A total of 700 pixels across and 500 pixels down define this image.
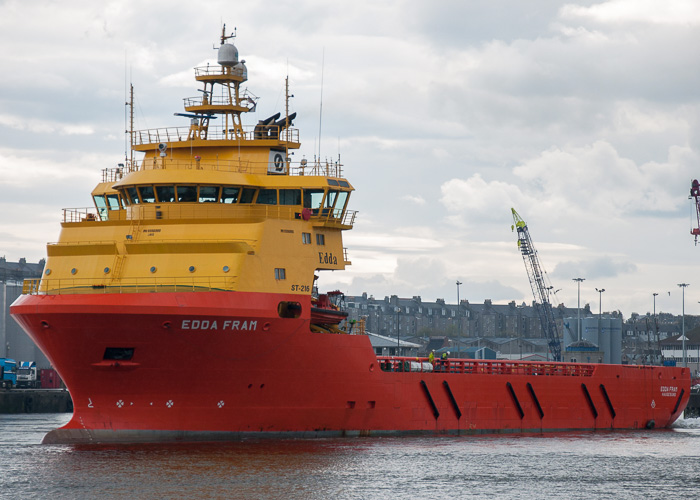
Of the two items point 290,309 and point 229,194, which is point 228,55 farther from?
point 290,309

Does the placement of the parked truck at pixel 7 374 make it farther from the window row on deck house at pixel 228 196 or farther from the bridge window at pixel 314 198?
the bridge window at pixel 314 198

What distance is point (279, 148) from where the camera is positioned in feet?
123

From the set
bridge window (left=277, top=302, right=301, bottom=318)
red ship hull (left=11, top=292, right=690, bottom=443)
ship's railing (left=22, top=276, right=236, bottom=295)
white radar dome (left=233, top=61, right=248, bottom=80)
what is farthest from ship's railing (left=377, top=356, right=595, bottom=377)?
white radar dome (left=233, top=61, right=248, bottom=80)

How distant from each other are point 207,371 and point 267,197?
22.0 ft

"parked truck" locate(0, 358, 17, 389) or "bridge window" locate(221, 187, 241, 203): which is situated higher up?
"bridge window" locate(221, 187, 241, 203)

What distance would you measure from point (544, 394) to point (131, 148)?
63.6 feet

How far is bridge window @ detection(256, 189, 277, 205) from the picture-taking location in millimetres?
35844

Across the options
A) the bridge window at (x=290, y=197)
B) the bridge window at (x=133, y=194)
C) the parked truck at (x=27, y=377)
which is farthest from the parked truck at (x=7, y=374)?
the bridge window at (x=290, y=197)

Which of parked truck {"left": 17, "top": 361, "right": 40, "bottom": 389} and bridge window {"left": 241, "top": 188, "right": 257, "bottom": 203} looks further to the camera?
parked truck {"left": 17, "top": 361, "right": 40, "bottom": 389}

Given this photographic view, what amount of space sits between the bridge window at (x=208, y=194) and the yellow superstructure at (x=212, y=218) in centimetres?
3

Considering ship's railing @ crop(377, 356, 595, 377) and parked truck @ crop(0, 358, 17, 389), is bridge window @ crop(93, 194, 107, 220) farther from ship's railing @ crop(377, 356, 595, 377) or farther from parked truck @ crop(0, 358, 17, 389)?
parked truck @ crop(0, 358, 17, 389)

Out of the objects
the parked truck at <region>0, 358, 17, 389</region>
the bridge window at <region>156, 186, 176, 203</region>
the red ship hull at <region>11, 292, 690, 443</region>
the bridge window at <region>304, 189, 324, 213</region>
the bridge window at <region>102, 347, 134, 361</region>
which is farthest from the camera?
the parked truck at <region>0, 358, 17, 389</region>

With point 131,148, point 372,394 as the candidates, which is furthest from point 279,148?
point 372,394

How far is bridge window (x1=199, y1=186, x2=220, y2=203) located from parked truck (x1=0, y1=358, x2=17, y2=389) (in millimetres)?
40316
